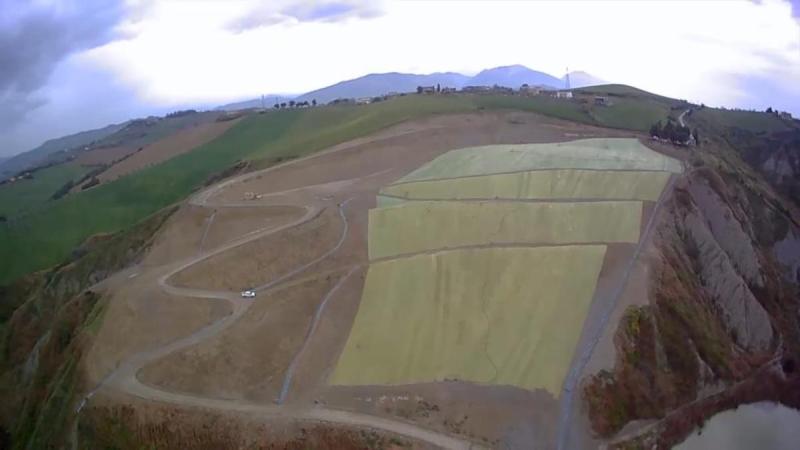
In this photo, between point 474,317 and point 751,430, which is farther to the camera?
point 474,317

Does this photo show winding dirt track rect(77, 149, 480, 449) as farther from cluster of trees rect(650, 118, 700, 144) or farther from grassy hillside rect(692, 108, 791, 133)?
grassy hillside rect(692, 108, 791, 133)

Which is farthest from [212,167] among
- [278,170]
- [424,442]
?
[424,442]

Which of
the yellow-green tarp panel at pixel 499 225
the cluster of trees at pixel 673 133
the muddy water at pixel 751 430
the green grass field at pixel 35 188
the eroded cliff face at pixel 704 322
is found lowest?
the muddy water at pixel 751 430

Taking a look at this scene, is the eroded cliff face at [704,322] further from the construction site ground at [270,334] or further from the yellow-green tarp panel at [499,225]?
the yellow-green tarp panel at [499,225]

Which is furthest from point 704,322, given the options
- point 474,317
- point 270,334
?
point 270,334

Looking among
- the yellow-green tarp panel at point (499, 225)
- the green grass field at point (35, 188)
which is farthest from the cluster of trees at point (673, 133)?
the green grass field at point (35, 188)

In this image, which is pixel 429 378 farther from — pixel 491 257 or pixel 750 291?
pixel 750 291

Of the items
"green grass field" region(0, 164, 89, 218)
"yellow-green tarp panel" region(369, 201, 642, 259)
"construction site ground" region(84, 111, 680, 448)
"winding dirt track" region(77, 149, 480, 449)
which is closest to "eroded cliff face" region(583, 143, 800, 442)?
"construction site ground" region(84, 111, 680, 448)

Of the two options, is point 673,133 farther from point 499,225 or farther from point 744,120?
point 744,120
